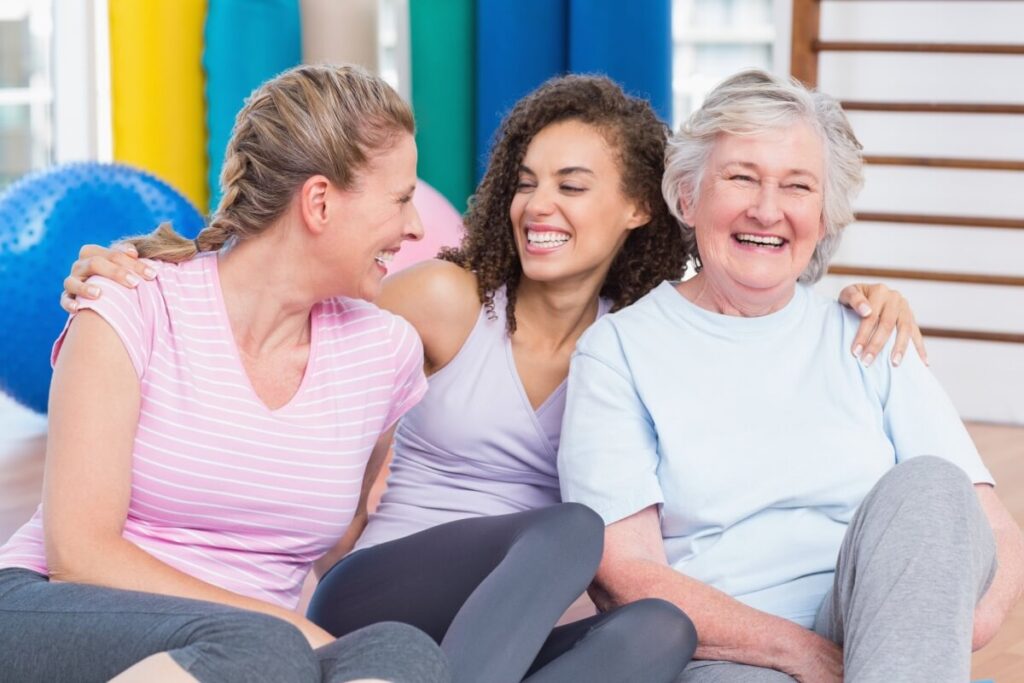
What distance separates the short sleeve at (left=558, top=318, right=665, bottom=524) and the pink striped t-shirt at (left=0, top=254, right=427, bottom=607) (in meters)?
0.25

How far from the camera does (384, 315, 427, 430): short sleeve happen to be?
5.72 feet

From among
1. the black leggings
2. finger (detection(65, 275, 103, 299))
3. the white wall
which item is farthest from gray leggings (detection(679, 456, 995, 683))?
the white wall

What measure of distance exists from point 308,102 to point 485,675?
662 mm

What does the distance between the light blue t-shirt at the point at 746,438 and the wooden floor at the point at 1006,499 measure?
66cm

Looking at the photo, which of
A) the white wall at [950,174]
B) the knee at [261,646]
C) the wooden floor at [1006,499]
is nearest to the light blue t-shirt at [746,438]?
the knee at [261,646]

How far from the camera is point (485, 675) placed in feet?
4.65

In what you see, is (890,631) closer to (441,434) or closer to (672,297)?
(672,297)

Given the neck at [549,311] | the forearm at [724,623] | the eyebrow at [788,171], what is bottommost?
the forearm at [724,623]

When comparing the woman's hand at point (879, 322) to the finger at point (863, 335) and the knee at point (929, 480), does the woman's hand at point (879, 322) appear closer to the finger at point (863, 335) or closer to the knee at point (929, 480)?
the finger at point (863, 335)

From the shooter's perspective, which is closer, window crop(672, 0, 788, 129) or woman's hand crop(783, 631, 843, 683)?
woman's hand crop(783, 631, 843, 683)

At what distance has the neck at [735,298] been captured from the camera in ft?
5.91

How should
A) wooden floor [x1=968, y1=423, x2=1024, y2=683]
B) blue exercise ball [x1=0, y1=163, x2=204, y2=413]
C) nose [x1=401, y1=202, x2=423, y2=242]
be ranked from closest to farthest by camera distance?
nose [x1=401, y1=202, x2=423, y2=242]
wooden floor [x1=968, y1=423, x2=1024, y2=683]
blue exercise ball [x1=0, y1=163, x2=204, y2=413]

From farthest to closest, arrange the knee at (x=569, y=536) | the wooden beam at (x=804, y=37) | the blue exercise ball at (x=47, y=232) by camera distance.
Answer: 1. the wooden beam at (x=804, y=37)
2. the blue exercise ball at (x=47, y=232)
3. the knee at (x=569, y=536)

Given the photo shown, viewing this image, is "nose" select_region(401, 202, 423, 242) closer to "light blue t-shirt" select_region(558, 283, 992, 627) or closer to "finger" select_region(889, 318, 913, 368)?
"light blue t-shirt" select_region(558, 283, 992, 627)
